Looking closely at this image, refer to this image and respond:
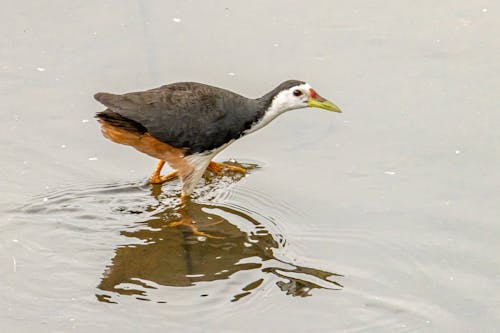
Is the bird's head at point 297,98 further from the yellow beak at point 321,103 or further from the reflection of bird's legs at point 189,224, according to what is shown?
the reflection of bird's legs at point 189,224

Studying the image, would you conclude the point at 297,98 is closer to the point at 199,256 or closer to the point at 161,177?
the point at 161,177

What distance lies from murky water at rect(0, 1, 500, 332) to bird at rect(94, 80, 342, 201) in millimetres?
381

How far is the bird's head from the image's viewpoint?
8.20 m

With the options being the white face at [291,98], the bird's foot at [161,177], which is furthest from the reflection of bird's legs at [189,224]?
the white face at [291,98]

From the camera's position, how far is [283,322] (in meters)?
6.70

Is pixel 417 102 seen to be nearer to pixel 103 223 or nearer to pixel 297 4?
pixel 297 4

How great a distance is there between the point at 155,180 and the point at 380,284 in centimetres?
220

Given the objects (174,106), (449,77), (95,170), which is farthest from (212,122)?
(449,77)

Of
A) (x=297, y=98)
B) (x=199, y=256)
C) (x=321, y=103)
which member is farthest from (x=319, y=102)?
(x=199, y=256)

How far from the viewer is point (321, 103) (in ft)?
27.1

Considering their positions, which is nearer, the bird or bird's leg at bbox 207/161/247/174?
the bird

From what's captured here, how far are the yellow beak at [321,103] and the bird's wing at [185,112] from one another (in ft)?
1.93

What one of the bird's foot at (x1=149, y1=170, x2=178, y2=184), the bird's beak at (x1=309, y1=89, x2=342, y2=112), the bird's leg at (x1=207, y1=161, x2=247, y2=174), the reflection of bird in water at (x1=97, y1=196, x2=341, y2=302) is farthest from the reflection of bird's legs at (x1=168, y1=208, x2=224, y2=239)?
the bird's beak at (x1=309, y1=89, x2=342, y2=112)

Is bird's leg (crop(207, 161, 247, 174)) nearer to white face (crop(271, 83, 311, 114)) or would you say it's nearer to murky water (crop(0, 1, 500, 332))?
murky water (crop(0, 1, 500, 332))
